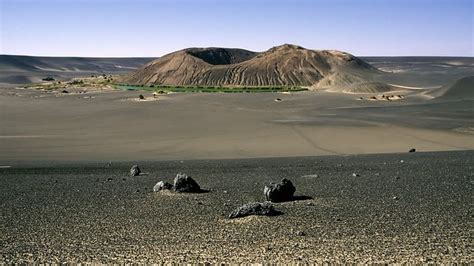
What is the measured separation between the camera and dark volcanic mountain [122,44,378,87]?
236 feet

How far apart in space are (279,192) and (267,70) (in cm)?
6540

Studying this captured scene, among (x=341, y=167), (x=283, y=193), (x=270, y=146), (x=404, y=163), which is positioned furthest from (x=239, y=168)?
(x=270, y=146)

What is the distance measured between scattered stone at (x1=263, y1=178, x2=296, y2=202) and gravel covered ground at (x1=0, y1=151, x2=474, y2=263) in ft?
0.99

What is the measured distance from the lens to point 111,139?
2622 centimetres

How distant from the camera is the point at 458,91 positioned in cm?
4681

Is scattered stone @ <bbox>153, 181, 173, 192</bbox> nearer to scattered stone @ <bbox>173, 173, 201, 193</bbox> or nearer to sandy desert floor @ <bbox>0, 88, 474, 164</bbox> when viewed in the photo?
scattered stone @ <bbox>173, 173, 201, 193</bbox>

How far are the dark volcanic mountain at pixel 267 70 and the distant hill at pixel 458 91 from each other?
16575 millimetres

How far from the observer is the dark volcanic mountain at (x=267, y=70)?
71.8 metres

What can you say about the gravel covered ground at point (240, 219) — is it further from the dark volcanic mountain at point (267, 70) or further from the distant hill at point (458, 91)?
the dark volcanic mountain at point (267, 70)

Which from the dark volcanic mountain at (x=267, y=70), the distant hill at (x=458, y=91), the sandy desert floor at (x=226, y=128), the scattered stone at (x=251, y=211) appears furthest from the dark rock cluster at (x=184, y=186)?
the dark volcanic mountain at (x=267, y=70)

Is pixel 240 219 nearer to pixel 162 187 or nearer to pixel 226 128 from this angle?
pixel 162 187

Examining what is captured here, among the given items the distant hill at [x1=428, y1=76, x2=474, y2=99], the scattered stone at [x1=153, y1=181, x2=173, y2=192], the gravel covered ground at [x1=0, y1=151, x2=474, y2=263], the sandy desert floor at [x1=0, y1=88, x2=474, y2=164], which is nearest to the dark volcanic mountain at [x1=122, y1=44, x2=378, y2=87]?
the distant hill at [x1=428, y1=76, x2=474, y2=99]

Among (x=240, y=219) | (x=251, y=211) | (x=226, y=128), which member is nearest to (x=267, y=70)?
(x=226, y=128)

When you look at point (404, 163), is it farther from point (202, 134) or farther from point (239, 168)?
point (202, 134)
